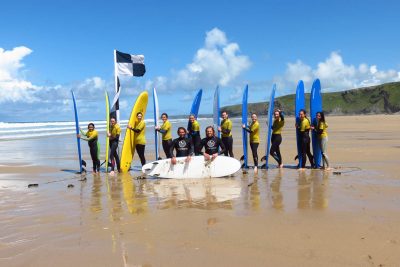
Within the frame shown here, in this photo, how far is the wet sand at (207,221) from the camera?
3623 mm

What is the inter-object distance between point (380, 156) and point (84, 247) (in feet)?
31.6

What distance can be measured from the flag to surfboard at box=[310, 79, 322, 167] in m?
4.89

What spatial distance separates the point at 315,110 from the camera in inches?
404

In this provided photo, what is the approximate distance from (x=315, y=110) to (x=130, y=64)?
537 cm

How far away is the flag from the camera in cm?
1105

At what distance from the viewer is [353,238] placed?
4.00 metres

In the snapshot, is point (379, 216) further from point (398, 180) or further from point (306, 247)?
point (398, 180)

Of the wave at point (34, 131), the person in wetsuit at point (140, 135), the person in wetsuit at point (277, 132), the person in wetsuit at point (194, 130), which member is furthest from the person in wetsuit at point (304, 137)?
the wave at point (34, 131)

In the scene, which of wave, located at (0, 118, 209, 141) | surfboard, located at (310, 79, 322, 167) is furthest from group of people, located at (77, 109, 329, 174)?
wave, located at (0, 118, 209, 141)

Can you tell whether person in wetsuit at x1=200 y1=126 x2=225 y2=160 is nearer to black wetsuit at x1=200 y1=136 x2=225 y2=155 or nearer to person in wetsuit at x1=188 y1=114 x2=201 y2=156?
black wetsuit at x1=200 y1=136 x2=225 y2=155

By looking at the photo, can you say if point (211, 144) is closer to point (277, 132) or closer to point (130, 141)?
point (277, 132)

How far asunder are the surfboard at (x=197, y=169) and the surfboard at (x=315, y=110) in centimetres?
253

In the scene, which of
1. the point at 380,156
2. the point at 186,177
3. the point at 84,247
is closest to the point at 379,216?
the point at 84,247

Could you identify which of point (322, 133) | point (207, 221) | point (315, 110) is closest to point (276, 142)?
point (322, 133)
